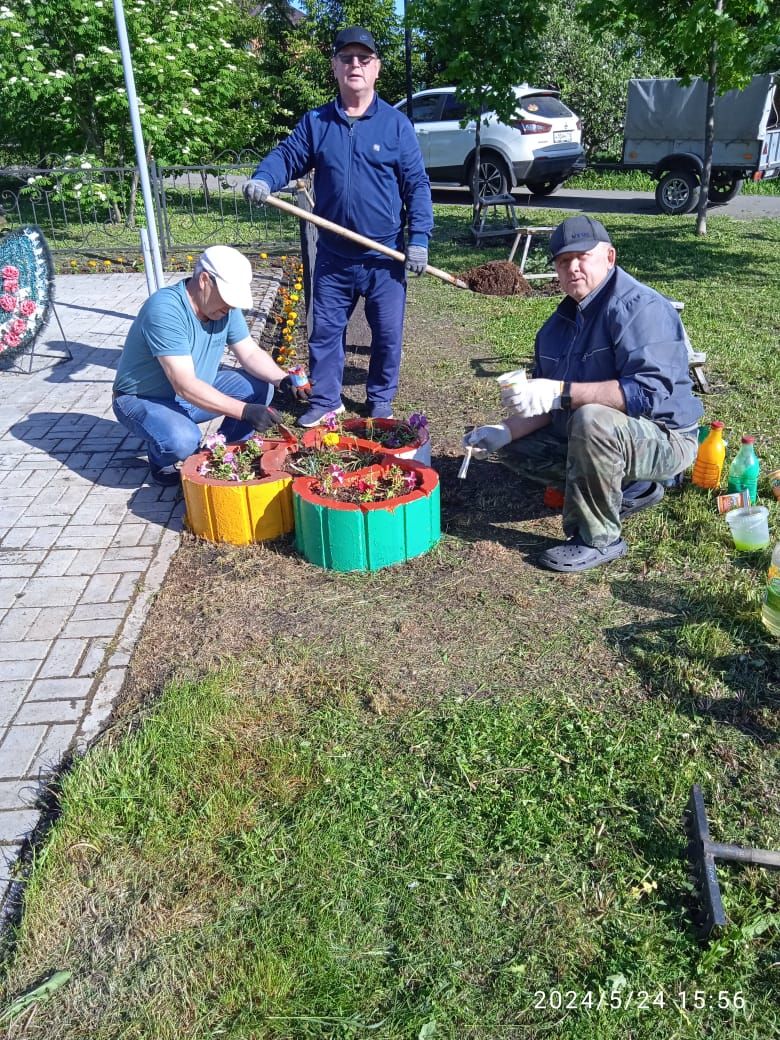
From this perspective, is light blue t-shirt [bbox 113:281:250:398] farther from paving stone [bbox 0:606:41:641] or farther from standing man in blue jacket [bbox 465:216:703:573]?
standing man in blue jacket [bbox 465:216:703:573]

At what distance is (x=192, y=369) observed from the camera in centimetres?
420

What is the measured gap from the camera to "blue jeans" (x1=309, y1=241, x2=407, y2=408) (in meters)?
5.20

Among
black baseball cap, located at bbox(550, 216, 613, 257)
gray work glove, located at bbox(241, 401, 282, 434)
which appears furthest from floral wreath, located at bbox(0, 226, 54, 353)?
black baseball cap, located at bbox(550, 216, 613, 257)

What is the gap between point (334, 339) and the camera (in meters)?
5.29

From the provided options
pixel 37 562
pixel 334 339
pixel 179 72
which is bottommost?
pixel 37 562

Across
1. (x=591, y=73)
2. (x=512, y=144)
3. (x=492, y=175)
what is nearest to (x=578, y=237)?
(x=512, y=144)

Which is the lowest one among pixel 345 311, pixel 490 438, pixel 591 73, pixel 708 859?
pixel 708 859

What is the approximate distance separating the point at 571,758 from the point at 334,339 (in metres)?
3.31

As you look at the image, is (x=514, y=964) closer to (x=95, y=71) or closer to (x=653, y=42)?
(x=653, y=42)

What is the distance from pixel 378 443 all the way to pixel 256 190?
174cm

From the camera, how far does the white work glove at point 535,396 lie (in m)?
3.63

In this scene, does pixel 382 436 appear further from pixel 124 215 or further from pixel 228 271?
pixel 124 215

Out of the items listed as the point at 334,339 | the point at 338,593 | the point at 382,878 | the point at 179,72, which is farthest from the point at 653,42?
the point at 382,878

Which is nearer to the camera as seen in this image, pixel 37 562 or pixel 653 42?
pixel 37 562
